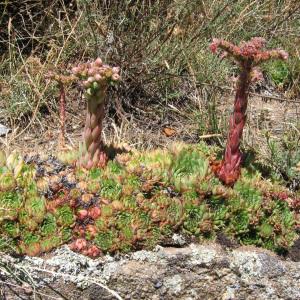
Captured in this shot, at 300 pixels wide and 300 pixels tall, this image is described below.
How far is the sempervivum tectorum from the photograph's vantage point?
2.65 metres

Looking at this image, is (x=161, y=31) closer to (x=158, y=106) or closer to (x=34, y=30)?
(x=158, y=106)

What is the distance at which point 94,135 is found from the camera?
2.85m

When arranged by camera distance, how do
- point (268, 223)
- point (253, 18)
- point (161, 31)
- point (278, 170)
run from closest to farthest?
point (268, 223) < point (278, 170) < point (161, 31) < point (253, 18)

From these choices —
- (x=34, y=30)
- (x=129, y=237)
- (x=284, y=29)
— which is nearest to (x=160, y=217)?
(x=129, y=237)

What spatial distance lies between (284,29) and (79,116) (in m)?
2.02

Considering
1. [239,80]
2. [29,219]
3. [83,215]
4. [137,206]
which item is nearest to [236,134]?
[239,80]

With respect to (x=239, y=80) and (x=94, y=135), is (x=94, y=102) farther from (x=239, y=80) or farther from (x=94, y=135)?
(x=239, y=80)

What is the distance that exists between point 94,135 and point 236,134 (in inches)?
26.5

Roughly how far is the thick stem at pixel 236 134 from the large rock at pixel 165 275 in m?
0.36

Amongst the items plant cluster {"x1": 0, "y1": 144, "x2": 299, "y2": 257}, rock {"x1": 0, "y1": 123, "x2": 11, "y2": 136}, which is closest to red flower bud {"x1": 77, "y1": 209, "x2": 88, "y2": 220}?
plant cluster {"x1": 0, "y1": 144, "x2": 299, "y2": 257}

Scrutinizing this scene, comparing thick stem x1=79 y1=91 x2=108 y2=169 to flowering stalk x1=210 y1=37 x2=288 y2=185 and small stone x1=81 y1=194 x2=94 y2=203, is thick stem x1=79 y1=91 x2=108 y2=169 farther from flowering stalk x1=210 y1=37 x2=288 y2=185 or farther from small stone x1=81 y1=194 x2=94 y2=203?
flowering stalk x1=210 y1=37 x2=288 y2=185

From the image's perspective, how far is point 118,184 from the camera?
283cm

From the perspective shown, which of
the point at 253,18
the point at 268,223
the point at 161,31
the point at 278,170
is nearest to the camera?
the point at 268,223

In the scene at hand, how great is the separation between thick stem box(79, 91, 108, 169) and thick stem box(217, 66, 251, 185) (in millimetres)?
591
